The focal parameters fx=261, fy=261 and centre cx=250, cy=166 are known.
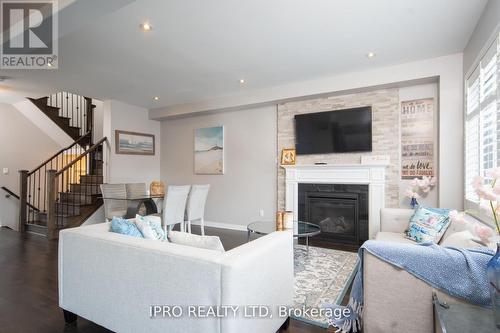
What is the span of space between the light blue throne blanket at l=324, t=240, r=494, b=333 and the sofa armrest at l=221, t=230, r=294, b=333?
54 cm

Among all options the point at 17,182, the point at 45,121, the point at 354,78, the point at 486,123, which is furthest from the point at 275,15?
the point at 17,182

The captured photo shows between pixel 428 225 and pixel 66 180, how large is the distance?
6596 mm

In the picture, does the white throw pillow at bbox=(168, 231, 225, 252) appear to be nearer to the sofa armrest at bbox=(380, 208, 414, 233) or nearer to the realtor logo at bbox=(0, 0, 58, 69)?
the realtor logo at bbox=(0, 0, 58, 69)

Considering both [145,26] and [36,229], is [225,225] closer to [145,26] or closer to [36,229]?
[36,229]

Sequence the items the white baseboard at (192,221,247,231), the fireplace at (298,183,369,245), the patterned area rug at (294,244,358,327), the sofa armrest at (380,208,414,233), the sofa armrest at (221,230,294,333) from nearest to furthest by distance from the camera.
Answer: the sofa armrest at (221,230,294,333)
the patterned area rug at (294,244,358,327)
the sofa armrest at (380,208,414,233)
the fireplace at (298,183,369,245)
the white baseboard at (192,221,247,231)

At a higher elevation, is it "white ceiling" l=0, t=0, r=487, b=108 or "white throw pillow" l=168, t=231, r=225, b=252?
"white ceiling" l=0, t=0, r=487, b=108

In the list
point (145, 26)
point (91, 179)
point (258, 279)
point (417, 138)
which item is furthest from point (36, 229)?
point (417, 138)

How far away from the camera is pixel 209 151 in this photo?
5.69 meters

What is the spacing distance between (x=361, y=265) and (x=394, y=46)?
9.05 ft

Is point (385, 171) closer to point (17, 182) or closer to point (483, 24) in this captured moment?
point (483, 24)

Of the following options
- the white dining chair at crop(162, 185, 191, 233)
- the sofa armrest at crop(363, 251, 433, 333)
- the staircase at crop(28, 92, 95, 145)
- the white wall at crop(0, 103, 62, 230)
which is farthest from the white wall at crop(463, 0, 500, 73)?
the white wall at crop(0, 103, 62, 230)

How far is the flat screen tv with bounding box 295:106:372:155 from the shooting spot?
413cm

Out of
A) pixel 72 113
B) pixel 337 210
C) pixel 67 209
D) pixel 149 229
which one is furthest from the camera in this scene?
pixel 72 113

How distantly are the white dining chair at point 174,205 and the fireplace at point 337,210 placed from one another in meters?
2.00
